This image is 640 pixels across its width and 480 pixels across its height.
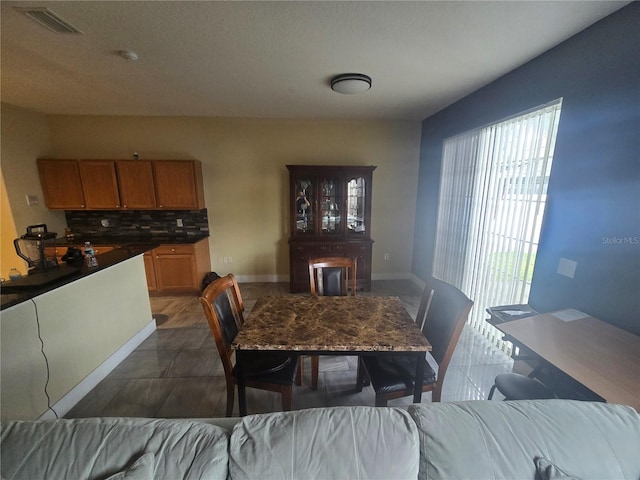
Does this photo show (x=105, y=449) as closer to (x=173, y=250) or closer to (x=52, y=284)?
(x=52, y=284)

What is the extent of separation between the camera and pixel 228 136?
3.84 m

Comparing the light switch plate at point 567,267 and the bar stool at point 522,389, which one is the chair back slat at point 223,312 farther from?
the light switch plate at point 567,267

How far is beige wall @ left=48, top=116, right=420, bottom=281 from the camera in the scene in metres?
3.75

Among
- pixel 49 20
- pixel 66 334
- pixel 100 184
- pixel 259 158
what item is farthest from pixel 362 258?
pixel 100 184

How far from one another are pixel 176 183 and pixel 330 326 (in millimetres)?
3321

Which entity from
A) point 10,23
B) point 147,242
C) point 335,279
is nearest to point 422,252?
point 335,279

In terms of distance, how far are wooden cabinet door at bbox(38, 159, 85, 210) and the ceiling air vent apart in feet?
8.20

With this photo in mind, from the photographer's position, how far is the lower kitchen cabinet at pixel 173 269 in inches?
140

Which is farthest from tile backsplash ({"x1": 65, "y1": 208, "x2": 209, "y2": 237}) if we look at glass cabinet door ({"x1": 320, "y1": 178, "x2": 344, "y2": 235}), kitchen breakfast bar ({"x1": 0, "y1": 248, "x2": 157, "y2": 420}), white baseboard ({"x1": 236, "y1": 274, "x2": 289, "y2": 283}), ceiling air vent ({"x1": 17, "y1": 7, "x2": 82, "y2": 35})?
ceiling air vent ({"x1": 17, "y1": 7, "x2": 82, "y2": 35})

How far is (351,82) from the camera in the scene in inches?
91.2

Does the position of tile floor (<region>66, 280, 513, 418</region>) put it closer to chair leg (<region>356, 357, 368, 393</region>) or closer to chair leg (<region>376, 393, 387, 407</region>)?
chair leg (<region>356, 357, 368, 393</region>)

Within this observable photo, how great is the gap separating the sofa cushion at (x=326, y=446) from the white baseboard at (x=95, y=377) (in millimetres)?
1832

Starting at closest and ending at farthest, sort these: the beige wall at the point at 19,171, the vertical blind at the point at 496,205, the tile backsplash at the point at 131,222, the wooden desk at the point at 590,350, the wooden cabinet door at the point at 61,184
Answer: the wooden desk at the point at 590,350, the vertical blind at the point at 496,205, the beige wall at the point at 19,171, the wooden cabinet door at the point at 61,184, the tile backsplash at the point at 131,222

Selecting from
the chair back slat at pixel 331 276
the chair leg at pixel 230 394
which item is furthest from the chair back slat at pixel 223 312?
the chair back slat at pixel 331 276
